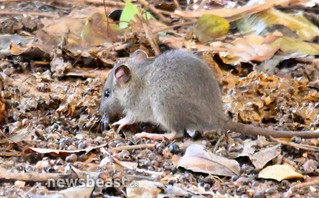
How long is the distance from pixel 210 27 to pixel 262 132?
2.82 m

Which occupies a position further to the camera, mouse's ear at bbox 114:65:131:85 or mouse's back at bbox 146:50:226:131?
mouse's ear at bbox 114:65:131:85

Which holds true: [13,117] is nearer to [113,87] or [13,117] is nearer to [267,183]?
[113,87]

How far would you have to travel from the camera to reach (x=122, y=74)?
650 cm

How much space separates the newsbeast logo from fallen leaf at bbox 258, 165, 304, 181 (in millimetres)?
968

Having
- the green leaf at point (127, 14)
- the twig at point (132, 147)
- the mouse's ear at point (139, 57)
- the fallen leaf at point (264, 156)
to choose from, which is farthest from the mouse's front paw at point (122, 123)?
the green leaf at point (127, 14)

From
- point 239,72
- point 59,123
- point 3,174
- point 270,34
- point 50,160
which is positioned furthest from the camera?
point 270,34

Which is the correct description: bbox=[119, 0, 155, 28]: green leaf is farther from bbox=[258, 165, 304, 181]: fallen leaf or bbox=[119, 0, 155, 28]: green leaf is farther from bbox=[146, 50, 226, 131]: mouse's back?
bbox=[258, 165, 304, 181]: fallen leaf

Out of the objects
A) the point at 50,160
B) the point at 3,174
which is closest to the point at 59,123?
the point at 50,160

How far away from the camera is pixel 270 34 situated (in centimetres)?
830

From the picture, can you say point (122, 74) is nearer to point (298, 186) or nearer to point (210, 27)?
point (298, 186)

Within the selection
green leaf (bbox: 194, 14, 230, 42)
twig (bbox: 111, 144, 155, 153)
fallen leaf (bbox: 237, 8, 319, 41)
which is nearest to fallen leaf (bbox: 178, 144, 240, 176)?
twig (bbox: 111, 144, 155, 153)

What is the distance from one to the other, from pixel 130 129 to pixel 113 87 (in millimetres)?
433

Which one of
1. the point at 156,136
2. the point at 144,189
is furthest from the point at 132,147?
the point at 144,189

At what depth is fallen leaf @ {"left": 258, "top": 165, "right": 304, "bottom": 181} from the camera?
516 centimetres
